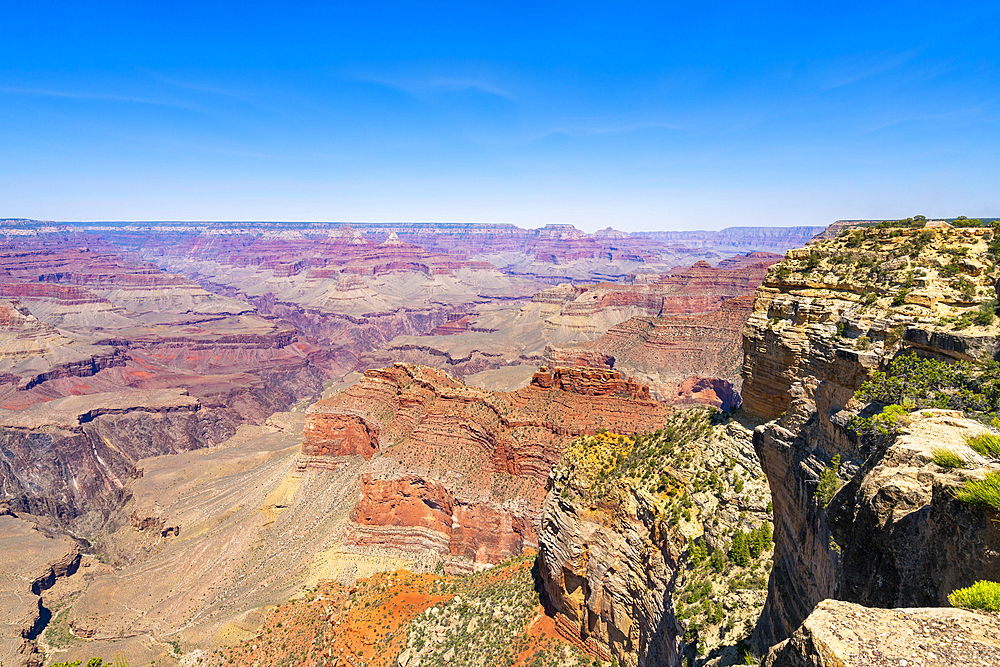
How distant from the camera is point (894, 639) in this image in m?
5.75

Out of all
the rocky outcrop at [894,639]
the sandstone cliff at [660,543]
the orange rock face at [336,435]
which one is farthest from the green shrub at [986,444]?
the orange rock face at [336,435]

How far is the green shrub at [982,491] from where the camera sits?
649 centimetres

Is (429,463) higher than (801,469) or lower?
lower

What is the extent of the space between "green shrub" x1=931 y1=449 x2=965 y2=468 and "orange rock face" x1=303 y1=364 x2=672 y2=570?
37.1m

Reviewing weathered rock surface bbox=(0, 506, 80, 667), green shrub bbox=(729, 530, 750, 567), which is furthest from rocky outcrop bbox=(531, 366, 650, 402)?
weathered rock surface bbox=(0, 506, 80, 667)

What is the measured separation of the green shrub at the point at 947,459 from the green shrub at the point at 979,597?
1757mm

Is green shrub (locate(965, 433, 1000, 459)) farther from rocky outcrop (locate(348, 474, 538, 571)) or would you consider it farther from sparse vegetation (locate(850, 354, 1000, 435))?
rocky outcrop (locate(348, 474, 538, 571))

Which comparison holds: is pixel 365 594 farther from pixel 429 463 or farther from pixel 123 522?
pixel 123 522

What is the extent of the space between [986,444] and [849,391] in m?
7.72

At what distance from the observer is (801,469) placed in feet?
48.3

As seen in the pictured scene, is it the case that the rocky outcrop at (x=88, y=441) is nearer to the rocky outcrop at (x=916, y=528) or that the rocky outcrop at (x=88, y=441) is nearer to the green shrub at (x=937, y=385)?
the green shrub at (x=937, y=385)

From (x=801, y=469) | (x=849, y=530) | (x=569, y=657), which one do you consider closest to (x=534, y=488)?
(x=569, y=657)

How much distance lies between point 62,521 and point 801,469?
386ft

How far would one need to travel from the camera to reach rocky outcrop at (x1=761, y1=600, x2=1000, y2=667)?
539 centimetres
